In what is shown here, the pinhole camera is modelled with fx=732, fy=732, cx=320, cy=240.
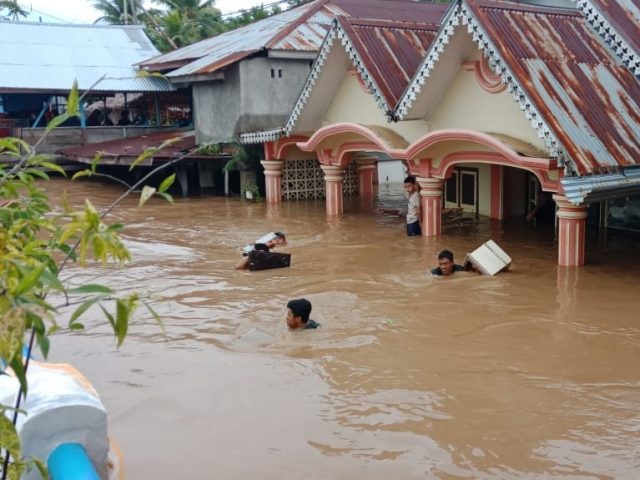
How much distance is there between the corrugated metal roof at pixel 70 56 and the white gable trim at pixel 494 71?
14.0 metres

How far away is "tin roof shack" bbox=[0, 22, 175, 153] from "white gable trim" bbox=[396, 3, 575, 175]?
1251 centimetres

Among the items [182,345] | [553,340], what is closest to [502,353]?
[553,340]

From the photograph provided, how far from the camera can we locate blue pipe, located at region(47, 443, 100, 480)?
2.57 metres

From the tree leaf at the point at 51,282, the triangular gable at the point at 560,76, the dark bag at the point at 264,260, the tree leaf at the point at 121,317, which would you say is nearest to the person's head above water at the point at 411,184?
the triangular gable at the point at 560,76

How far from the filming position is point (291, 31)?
22250 millimetres

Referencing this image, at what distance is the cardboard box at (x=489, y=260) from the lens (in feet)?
39.4

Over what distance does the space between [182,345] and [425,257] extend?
20.1 ft

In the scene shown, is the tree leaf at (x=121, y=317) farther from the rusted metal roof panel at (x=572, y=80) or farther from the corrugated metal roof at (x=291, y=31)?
the corrugated metal roof at (x=291, y=31)

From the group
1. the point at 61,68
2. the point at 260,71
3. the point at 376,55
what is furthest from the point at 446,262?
the point at 61,68

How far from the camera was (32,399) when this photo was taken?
2824 mm

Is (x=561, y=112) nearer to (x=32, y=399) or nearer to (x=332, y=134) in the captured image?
(x=332, y=134)

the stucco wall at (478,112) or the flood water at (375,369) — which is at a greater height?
the stucco wall at (478,112)

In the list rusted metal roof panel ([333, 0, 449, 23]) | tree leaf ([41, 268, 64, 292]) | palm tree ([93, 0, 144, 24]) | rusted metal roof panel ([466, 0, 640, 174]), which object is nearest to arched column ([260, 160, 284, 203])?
rusted metal roof panel ([333, 0, 449, 23])

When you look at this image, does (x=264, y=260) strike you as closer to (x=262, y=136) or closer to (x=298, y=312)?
(x=298, y=312)
